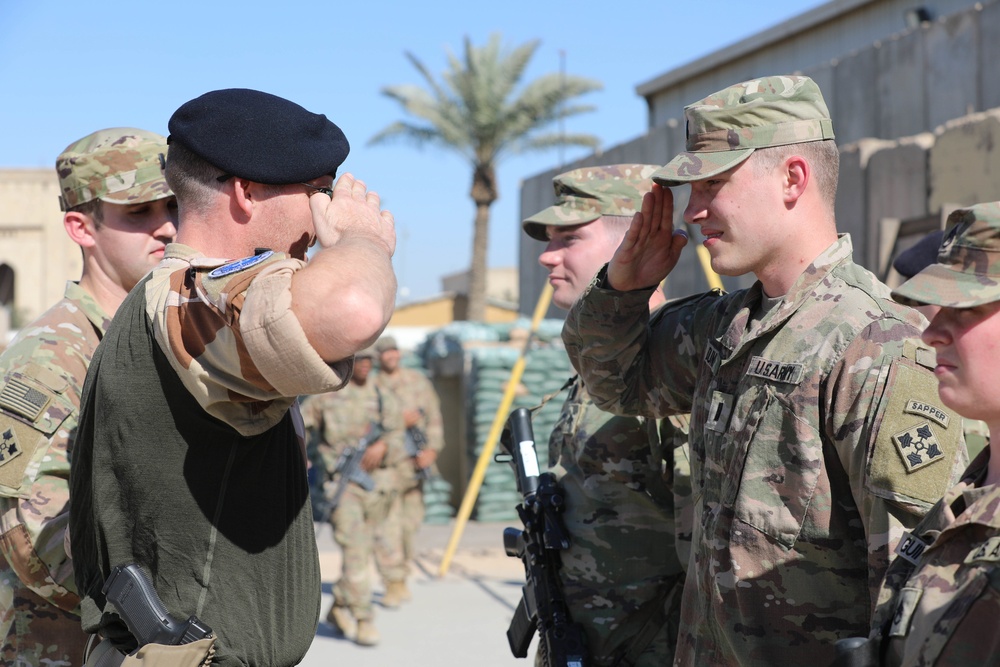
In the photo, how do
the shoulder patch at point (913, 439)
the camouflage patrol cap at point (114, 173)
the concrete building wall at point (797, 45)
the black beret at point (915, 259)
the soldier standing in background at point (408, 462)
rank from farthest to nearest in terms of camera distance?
the concrete building wall at point (797, 45), the soldier standing in background at point (408, 462), the black beret at point (915, 259), the camouflage patrol cap at point (114, 173), the shoulder patch at point (913, 439)

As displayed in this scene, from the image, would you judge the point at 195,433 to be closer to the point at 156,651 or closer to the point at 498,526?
the point at 156,651

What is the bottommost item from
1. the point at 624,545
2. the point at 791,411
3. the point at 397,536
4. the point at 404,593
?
the point at 404,593

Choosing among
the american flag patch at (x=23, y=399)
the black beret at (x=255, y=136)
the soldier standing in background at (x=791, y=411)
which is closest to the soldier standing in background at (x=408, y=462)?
the american flag patch at (x=23, y=399)

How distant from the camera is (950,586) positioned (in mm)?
1671

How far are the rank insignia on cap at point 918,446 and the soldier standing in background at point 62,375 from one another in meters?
1.87

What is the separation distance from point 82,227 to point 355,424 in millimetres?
6156

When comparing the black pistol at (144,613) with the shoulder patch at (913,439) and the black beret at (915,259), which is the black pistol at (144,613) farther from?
the black beret at (915,259)

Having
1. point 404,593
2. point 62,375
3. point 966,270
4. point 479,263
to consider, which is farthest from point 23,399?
point 479,263

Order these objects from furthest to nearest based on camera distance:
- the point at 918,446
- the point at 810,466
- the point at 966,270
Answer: the point at 810,466 < the point at 918,446 < the point at 966,270

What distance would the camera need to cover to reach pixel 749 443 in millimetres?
2254

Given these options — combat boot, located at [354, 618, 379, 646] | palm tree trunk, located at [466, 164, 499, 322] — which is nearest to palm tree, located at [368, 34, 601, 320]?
palm tree trunk, located at [466, 164, 499, 322]

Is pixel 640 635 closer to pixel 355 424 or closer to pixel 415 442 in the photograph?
pixel 355 424

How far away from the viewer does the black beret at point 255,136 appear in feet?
6.44

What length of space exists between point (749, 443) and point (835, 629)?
41cm
